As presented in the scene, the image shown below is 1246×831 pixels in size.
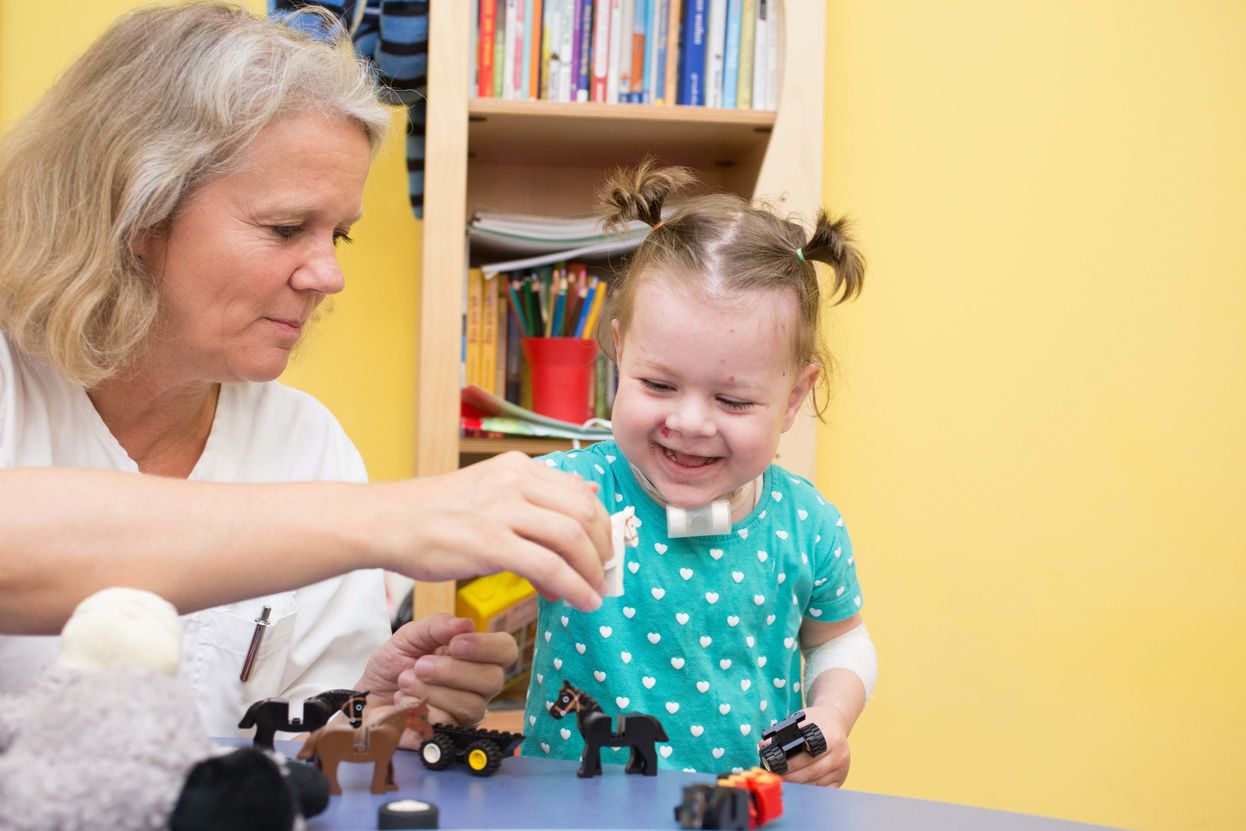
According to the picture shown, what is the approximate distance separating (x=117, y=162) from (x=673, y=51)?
107cm

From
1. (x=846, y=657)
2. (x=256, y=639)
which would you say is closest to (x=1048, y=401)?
(x=846, y=657)

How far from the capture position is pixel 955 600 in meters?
2.48

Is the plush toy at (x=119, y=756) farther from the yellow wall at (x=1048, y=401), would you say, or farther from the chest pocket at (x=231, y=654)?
the yellow wall at (x=1048, y=401)

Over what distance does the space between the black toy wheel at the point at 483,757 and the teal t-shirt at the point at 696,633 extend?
38 cm

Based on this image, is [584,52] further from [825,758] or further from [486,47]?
[825,758]

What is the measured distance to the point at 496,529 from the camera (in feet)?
2.61

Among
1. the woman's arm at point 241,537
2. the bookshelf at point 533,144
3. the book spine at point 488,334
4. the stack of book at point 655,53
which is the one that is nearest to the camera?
the woman's arm at point 241,537

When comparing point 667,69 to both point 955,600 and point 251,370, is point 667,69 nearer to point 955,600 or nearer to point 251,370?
Answer: point 251,370

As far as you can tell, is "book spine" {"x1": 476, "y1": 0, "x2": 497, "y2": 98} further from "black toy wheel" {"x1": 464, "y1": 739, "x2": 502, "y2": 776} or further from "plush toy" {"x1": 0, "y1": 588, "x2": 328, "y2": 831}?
"plush toy" {"x1": 0, "y1": 588, "x2": 328, "y2": 831}

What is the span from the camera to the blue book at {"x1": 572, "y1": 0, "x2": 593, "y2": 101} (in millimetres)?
2006

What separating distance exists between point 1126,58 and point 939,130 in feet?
1.39

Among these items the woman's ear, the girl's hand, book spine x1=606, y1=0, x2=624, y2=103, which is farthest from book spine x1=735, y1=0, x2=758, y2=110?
the girl's hand

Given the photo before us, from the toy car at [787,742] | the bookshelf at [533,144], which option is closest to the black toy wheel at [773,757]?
the toy car at [787,742]

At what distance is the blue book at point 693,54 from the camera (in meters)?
2.01
